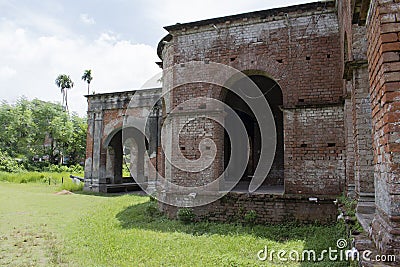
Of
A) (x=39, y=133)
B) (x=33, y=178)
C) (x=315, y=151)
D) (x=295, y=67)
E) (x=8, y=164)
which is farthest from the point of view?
(x=39, y=133)

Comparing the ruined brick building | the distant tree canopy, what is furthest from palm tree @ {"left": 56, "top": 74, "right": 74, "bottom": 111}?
the ruined brick building

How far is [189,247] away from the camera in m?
6.18

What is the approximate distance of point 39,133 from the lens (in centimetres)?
2892

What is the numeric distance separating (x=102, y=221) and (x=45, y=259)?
328 cm

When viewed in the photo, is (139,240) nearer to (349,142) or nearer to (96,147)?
(349,142)

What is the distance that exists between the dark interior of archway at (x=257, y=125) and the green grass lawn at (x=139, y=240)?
14.1 feet

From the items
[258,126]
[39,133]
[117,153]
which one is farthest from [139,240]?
[39,133]

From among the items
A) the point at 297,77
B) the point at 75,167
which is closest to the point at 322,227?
the point at 297,77

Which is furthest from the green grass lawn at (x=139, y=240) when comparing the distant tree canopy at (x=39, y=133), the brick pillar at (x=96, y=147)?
the distant tree canopy at (x=39, y=133)

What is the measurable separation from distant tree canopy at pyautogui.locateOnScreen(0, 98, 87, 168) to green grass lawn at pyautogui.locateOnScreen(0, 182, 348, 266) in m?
20.5

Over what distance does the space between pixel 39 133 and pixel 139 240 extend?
26.1 m

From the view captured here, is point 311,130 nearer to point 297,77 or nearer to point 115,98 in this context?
point 297,77

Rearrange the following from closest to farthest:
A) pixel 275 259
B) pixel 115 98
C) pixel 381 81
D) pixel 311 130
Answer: pixel 381 81, pixel 275 259, pixel 311 130, pixel 115 98

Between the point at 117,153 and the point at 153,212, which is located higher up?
the point at 117,153
